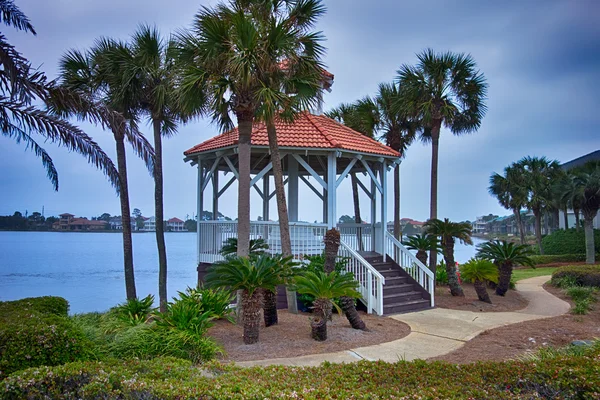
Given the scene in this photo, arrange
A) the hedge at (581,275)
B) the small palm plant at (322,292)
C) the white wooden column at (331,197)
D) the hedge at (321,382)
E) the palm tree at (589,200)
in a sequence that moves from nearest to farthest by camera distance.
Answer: the hedge at (321,382) → the small palm plant at (322,292) → the white wooden column at (331,197) → the hedge at (581,275) → the palm tree at (589,200)

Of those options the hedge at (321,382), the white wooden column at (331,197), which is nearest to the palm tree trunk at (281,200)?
the white wooden column at (331,197)

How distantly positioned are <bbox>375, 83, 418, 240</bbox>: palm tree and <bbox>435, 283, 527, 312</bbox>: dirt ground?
331cm

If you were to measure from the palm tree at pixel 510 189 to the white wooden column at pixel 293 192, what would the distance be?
95.0 ft

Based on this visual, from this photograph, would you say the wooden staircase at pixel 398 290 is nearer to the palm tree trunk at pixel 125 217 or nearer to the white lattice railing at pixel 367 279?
the white lattice railing at pixel 367 279

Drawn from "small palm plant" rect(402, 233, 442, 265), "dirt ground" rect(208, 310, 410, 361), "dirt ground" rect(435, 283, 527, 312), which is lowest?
"dirt ground" rect(435, 283, 527, 312)

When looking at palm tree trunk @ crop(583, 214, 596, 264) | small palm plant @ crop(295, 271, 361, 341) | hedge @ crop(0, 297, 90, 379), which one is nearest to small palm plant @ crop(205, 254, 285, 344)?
small palm plant @ crop(295, 271, 361, 341)

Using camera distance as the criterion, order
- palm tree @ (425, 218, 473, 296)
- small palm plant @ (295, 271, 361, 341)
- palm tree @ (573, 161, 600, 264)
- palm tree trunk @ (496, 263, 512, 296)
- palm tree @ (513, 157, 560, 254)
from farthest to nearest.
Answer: palm tree @ (513, 157, 560, 254), palm tree @ (573, 161, 600, 264), palm tree trunk @ (496, 263, 512, 296), palm tree @ (425, 218, 473, 296), small palm plant @ (295, 271, 361, 341)

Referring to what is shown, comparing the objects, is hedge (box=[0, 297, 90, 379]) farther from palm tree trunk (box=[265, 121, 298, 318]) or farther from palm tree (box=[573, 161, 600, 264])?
palm tree (box=[573, 161, 600, 264])

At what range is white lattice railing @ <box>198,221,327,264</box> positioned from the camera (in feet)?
39.8

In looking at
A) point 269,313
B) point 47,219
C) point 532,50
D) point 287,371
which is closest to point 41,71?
point 269,313

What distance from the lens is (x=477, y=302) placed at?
12.8 meters

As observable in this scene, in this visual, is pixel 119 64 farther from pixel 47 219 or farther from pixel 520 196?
pixel 520 196

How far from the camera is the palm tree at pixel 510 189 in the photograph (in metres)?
36.1

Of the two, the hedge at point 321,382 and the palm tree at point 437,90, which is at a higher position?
the palm tree at point 437,90
